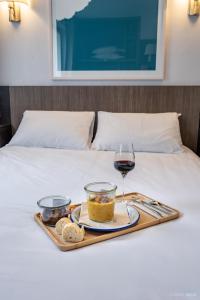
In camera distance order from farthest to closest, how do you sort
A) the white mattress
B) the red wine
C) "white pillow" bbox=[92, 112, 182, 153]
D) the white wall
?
the white wall, "white pillow" bbox=[92, 112, 182, 153], the red wine, the white mattress

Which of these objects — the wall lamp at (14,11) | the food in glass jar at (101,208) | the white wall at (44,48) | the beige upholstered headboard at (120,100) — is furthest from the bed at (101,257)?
the wall lamp at (14,11)

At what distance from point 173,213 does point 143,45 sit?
2063mm

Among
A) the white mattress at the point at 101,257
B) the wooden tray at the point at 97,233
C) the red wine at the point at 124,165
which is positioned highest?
the red wine at the point at 124,165

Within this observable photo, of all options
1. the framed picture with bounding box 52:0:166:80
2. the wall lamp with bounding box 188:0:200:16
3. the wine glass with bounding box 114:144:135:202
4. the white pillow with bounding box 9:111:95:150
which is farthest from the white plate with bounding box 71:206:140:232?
the wall lamp with bounding box 188:0:200:16

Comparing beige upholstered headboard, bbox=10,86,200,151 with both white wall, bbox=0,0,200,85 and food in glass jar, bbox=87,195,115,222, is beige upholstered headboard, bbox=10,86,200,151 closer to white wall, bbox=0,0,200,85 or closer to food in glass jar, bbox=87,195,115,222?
white wall, bbox=0,0,200,85

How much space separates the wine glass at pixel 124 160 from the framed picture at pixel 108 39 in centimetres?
169

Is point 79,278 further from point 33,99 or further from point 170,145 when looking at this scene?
point 33,99

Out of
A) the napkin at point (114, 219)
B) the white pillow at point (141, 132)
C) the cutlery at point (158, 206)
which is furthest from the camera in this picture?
the white pillow at point (141, 132)

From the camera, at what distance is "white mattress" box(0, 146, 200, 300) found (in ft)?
2.27

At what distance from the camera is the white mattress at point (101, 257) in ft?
2.27

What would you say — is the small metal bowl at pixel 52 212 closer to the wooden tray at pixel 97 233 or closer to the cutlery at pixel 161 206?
the wooden tray at pixel 97 233

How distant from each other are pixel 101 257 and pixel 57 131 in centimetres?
178

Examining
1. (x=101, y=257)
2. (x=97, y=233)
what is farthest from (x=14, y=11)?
(x=101, y=257)

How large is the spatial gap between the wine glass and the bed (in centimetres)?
17
